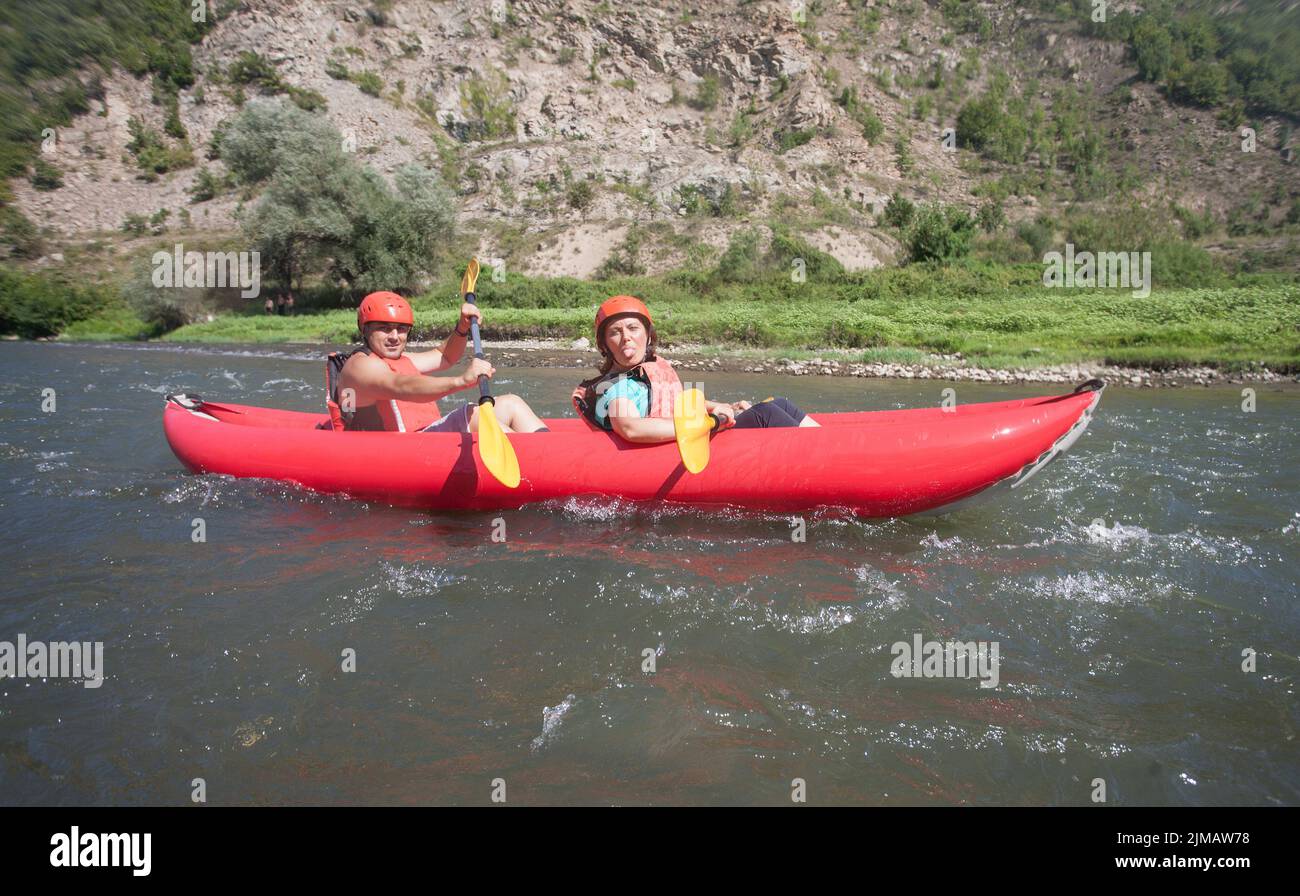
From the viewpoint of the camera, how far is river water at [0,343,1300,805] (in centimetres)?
204

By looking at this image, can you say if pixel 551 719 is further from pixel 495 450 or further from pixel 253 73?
pixel 253 73

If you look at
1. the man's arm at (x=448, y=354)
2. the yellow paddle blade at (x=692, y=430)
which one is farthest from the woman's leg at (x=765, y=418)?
the man's arm at (x=448, y=354)

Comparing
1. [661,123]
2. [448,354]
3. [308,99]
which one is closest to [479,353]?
[448,354]

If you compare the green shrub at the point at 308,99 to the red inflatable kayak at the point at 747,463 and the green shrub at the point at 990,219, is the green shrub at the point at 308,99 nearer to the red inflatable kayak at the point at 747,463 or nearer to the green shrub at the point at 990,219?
the green shrub at the point at 990,219

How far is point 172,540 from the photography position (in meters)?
3.89

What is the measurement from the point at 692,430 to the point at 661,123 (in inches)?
1588

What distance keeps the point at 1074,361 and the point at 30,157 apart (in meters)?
49.1

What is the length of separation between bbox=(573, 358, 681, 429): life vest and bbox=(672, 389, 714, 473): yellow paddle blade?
99 millimetres

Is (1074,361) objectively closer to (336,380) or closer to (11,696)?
(336,380)

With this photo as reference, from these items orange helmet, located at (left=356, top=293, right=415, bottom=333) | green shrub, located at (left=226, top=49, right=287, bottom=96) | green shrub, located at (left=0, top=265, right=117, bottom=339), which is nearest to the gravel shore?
orange helmet, located at (left=356, top=293, right=415, bottom=333)

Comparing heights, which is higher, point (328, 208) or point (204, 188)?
Answer: point (204, 188)

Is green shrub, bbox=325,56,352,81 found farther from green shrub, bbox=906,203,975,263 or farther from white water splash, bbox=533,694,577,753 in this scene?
white water splash, bbox=533,694,577,753

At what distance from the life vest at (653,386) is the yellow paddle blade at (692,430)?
0.10m

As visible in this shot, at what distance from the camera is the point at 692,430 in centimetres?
384
